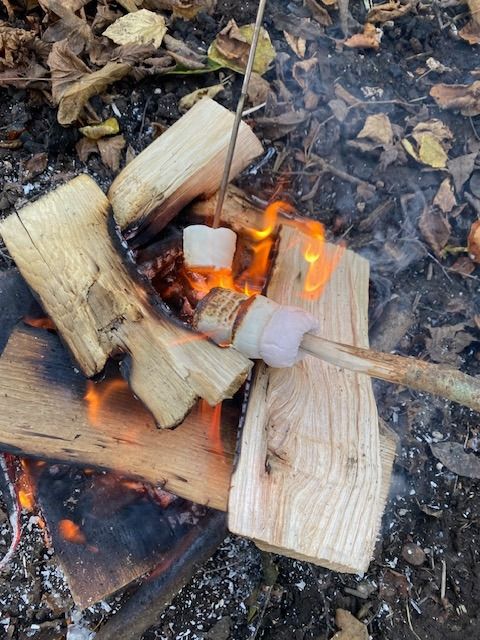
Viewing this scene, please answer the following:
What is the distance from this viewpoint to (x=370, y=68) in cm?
309

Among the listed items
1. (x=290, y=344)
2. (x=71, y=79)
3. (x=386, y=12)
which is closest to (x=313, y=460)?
(x=290, y=344)

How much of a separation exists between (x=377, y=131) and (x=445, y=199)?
461mm

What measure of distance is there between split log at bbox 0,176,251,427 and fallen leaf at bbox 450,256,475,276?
4.65 ft

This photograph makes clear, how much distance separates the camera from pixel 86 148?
9.32 feet

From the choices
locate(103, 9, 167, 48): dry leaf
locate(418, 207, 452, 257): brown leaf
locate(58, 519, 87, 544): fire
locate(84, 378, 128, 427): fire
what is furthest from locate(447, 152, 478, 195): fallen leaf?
locate(58, 519, 87, 544): fire

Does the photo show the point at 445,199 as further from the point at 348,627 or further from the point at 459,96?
the point at 348,627

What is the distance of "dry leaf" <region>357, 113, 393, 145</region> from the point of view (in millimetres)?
2908

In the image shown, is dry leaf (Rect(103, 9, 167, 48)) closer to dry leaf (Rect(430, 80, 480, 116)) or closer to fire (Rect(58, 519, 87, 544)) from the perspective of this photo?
dry leaf (Rect(430, 80, 480, 116))

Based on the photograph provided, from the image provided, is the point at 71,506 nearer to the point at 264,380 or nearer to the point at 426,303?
the point at 264,380

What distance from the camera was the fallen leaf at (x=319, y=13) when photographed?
10.3ft

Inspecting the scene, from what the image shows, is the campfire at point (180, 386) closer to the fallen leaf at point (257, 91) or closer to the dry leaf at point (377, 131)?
the fallen leaf at point (257, 91)

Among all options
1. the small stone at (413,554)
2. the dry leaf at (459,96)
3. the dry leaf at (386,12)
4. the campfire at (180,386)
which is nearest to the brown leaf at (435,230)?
the dry leaf at (459,96)

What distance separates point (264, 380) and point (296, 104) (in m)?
1.54

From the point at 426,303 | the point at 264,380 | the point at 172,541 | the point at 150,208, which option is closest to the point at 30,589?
the point at 172,541
